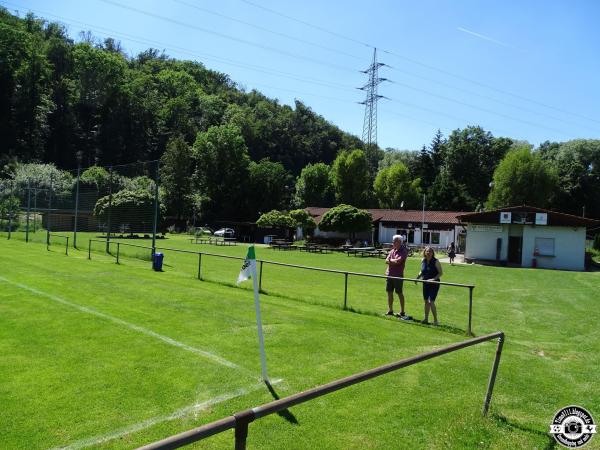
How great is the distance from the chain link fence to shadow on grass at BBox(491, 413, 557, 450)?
58.3 feet

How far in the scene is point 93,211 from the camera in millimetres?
27469

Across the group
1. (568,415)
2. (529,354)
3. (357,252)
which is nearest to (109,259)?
(529,354)

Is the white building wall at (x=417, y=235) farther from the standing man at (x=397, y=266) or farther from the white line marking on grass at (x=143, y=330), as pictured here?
the white line marking on grass at (x=143, y=330)

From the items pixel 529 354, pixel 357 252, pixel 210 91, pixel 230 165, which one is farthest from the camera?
pixel 210 91

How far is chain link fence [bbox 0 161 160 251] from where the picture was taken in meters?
25.2

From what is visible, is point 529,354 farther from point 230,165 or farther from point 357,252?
point 230,165

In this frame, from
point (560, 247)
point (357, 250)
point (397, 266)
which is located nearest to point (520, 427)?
point (397, 266)

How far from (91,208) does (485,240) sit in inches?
1259

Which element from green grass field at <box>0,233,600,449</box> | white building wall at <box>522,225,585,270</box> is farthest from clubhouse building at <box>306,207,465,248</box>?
green grass field at <box>0,233,600,449</box>

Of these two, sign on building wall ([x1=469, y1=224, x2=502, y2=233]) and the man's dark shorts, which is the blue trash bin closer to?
the man's dark shorts

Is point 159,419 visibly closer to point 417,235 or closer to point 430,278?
point 430,278

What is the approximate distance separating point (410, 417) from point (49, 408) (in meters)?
3.97

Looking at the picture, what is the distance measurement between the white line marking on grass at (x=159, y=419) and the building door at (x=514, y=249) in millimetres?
Result: 40186

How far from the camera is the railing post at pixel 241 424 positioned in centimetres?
276
